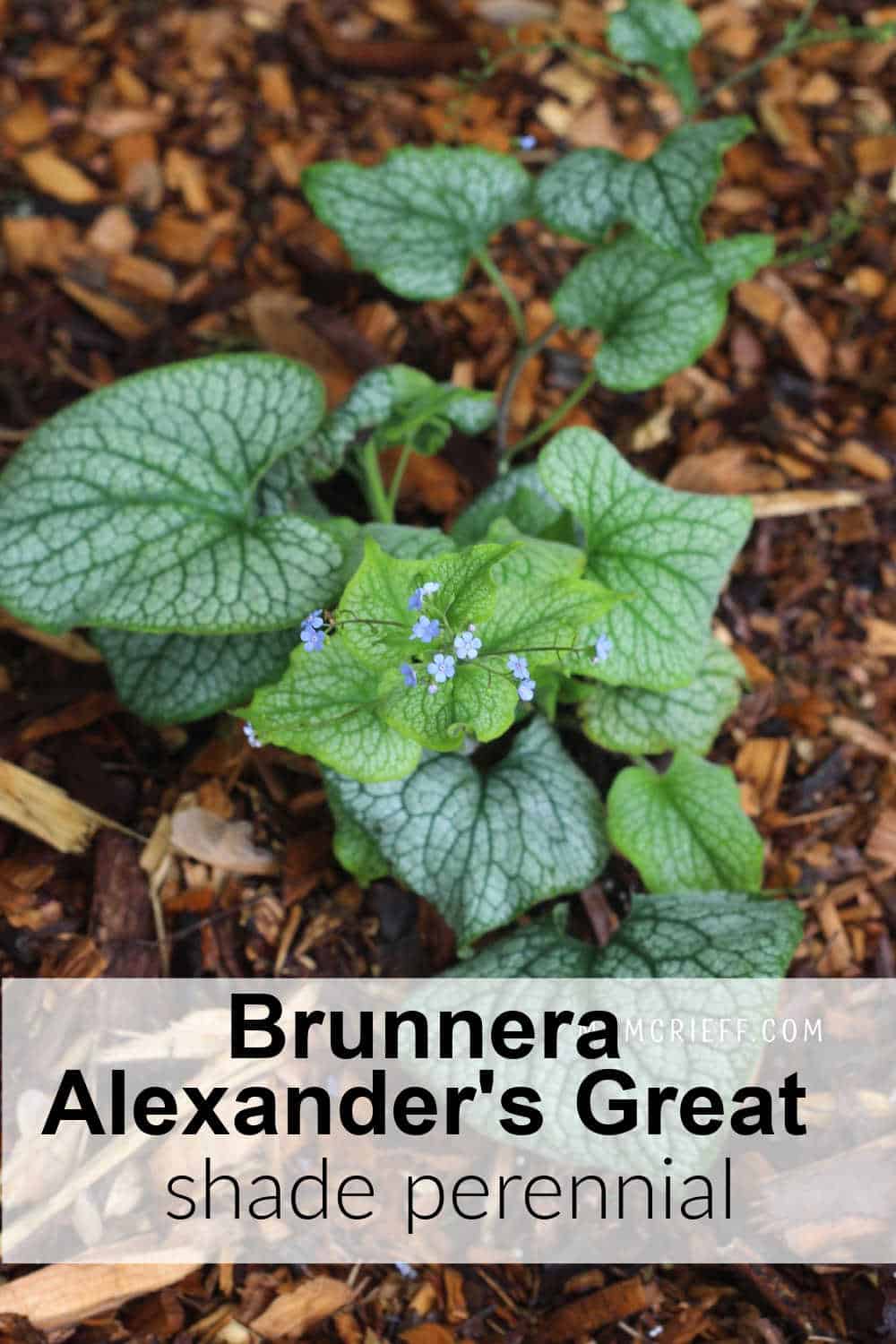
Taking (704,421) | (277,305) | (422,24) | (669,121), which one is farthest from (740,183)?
(277,305)

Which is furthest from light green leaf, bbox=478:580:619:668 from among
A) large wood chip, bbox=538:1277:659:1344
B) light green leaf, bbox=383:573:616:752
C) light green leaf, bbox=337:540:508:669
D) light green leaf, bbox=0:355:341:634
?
large wood chip, bbox=538:1277:659:1344

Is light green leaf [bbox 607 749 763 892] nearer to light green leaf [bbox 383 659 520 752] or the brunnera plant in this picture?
the brunnera plant

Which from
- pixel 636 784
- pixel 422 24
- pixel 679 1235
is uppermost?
pixel 422 24

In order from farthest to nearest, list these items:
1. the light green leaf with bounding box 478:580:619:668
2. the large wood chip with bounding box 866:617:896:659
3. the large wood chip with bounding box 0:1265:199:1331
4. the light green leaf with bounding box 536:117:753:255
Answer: the large wood chip with bounding box 866:617:896:659 → the light green leaf with bounding box 536:117:753:255 → the large wood chip with bounding box 0:1265:199:1331 → the light green leaf with bounding box 478:580:619:668

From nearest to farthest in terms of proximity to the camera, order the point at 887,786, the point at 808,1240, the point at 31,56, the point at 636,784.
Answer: the point at 808,1240
the point at 636,784
the point at 887,786
the point at 31,56

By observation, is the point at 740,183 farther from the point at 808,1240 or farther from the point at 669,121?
the point at 808,1240

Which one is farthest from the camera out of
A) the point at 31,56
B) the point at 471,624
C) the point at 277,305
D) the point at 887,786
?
the point at 31,56

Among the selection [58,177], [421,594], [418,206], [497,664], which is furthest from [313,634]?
[58,177]
